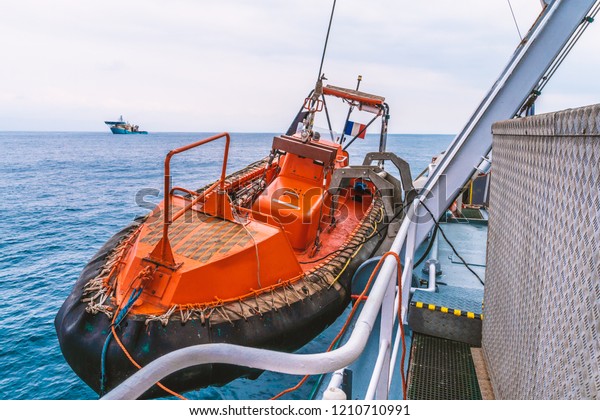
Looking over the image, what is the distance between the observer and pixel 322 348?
6.87 meters

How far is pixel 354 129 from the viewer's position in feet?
34.6

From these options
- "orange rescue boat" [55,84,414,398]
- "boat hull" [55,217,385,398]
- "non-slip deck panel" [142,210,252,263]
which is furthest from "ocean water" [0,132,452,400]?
"boat hull" [55,217,385,398]

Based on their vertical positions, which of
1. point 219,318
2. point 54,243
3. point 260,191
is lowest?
point 54,243

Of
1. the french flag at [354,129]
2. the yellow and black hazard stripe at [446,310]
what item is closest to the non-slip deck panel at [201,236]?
the yellow and black hazard stripe at [446,310]

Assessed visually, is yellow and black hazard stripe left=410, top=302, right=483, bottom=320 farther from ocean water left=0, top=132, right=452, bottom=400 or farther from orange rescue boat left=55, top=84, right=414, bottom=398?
ocean water left=0, top=132, right=452, bottom=400

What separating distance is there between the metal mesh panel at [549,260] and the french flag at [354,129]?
8174mm

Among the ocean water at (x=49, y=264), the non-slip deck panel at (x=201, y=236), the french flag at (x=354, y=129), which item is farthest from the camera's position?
the french flag at (x=354, y=129)

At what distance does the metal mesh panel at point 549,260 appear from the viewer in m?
1.12

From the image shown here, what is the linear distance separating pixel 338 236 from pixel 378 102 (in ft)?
12.7

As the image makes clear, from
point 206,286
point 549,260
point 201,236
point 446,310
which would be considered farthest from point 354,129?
point 549,260

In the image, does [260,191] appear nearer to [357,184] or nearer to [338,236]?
[338,236]

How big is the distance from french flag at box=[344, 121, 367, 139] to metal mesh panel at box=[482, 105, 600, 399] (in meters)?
8.17

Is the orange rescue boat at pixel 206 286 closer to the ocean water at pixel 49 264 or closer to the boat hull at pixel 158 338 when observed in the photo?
the boat hull at pixel 158 338
